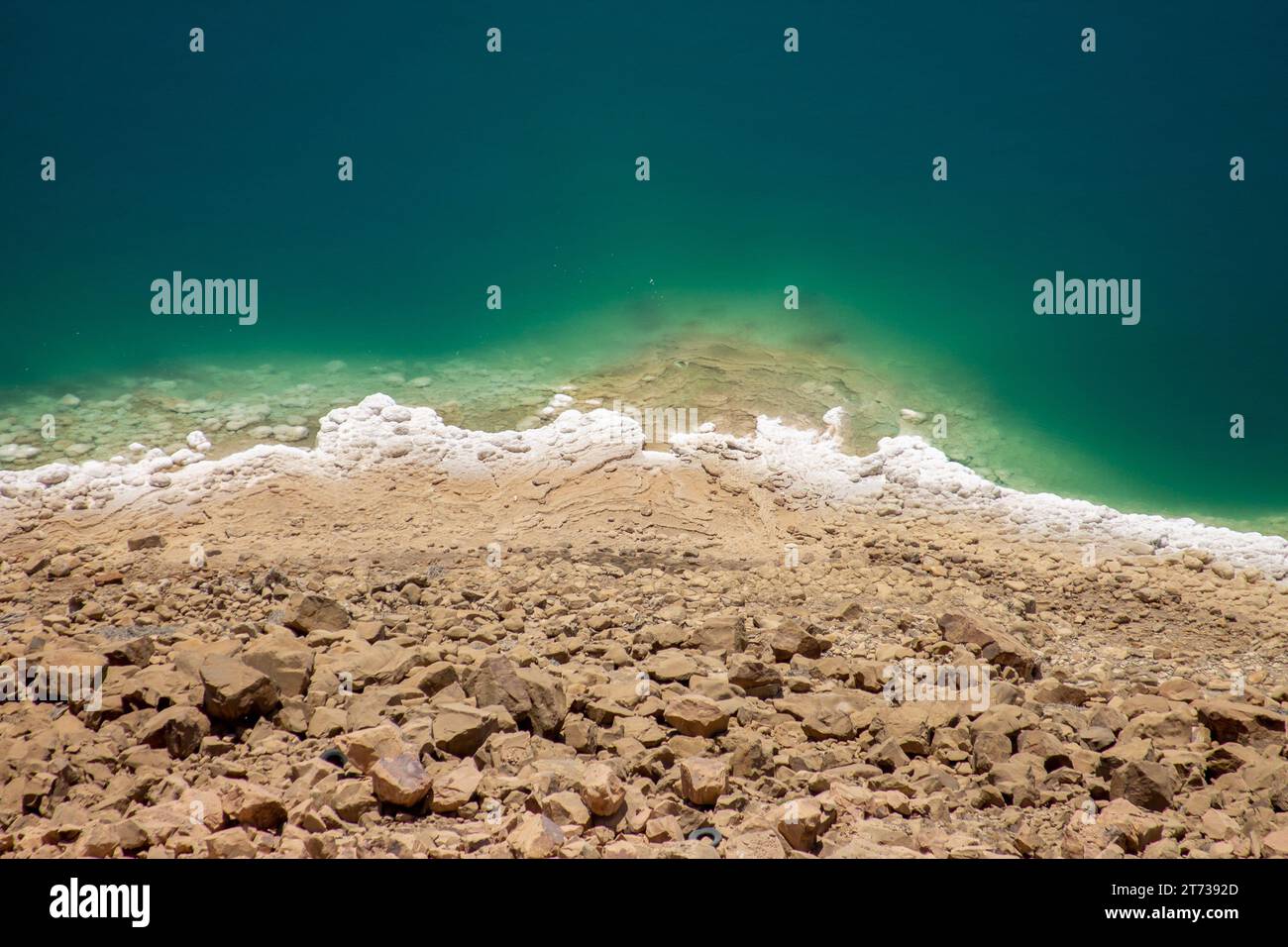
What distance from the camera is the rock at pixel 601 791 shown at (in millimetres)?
2998

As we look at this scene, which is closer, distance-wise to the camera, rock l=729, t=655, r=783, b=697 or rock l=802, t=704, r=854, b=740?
rock l=802, t=704, r=854, b=740

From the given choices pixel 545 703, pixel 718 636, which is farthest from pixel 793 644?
pixel 545 703

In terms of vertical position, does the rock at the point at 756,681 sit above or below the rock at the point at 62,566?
below

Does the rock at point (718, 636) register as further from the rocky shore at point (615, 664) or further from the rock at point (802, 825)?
the rock at point (802, 825)

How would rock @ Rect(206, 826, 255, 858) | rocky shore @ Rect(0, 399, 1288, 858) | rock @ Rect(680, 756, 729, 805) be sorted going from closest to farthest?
rock @ Rect(206, 826, 255, 858) < rocky shore @ Rect(0, 399, 1288, 858) < rock @ Rect(680, 756, 729, 805)

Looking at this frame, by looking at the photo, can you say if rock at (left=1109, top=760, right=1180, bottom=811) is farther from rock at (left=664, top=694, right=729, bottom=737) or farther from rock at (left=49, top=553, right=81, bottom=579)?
rock at (left=49, top=553, right=81, bottom=579)

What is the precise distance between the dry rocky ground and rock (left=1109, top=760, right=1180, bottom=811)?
0.04ft

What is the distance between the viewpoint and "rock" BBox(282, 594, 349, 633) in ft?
14.9

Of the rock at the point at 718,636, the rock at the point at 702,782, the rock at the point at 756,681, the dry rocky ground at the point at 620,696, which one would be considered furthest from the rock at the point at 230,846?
the rock at the point at 718,636

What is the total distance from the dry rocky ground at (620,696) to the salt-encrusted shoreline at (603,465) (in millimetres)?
513

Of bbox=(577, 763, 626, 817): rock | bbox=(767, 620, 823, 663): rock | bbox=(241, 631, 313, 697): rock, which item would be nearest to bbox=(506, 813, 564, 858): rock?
bbox=(577, 763, 626, 817): rock

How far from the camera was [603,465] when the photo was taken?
7.56m

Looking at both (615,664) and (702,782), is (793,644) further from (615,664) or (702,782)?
(702,782)

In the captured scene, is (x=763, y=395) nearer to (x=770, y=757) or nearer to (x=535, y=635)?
(x=535, y=635)
